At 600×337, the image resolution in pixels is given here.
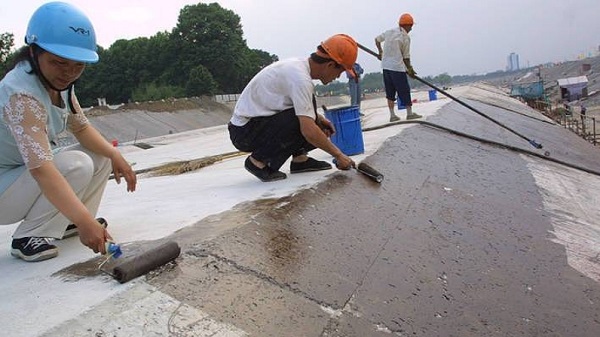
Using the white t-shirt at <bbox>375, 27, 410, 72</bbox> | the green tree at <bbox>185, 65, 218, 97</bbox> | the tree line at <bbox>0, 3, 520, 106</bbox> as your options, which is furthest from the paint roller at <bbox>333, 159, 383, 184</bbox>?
the tree line at <bbox>0, 3, 520, 106</bbox>

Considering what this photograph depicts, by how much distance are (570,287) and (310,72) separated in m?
2.22

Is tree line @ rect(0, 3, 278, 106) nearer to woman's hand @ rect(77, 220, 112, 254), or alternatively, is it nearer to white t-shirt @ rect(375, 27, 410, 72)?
white t-shirt @ rect(375, 27, 410, 72)

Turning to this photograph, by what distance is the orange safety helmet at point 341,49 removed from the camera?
363 centimetres

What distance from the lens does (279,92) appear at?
3768mm

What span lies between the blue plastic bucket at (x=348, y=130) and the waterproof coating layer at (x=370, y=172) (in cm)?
82

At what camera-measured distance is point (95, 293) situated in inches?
74.8

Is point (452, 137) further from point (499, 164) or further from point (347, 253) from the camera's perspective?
point (347, 253)

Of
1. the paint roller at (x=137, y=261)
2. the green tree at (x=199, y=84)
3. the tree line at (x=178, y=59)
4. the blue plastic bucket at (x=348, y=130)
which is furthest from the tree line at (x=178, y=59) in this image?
the paint roller at (x=137, y=261)

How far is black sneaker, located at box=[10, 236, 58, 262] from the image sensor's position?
2350 millimetres

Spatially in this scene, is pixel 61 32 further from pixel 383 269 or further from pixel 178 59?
pixel 178 59

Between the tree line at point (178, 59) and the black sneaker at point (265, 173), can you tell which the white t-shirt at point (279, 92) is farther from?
the tree line at point (178, 59)

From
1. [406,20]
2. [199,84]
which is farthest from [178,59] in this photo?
[406,20]

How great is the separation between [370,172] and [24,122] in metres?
2.50

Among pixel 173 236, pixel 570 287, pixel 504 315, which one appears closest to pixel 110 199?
pixel 173 236
